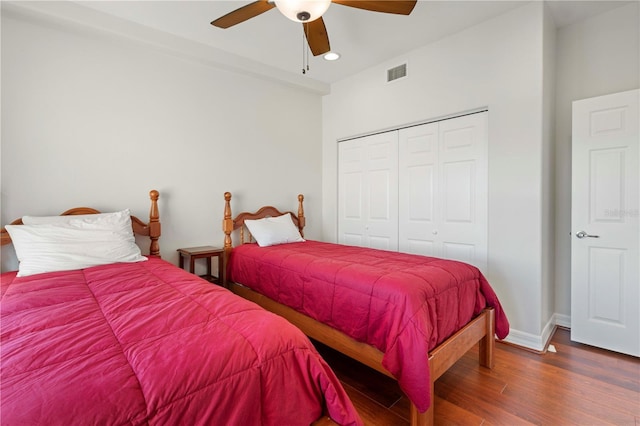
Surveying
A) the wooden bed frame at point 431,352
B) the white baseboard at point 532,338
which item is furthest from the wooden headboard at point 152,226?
the white baseboard at point 532,338

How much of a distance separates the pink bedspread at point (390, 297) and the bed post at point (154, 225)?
96 cm

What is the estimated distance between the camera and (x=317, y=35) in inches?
85.3

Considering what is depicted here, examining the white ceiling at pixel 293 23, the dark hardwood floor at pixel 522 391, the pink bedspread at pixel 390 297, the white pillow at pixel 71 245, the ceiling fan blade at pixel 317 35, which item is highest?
the white ceiling at pixel 293 23

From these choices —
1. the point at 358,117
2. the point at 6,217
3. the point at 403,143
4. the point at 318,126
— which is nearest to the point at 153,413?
the point at 6,217

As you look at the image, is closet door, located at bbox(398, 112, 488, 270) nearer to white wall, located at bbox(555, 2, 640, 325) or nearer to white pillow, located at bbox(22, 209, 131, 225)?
white wall, located at bbox(555, 2, 640, 325)

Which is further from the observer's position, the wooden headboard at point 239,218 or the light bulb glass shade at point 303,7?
the wooden headboard at point 239,218

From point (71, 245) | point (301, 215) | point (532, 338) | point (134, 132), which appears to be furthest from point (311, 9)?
point (532, 338)

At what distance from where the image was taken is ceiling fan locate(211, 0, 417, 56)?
5.53 ft

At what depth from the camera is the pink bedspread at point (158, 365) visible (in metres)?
0.73

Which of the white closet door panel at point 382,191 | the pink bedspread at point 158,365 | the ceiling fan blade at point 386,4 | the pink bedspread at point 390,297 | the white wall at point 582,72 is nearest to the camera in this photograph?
the pink bedspread at point 158,365

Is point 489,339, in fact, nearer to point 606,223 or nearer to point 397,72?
point 606,223

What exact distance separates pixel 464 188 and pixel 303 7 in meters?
2.03

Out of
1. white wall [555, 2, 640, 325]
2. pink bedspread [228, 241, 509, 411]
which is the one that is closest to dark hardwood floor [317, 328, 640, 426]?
pink bedspread [228, 241, 509, 411]

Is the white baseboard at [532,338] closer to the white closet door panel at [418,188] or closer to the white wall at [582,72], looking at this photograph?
the white wall at [582,72]
